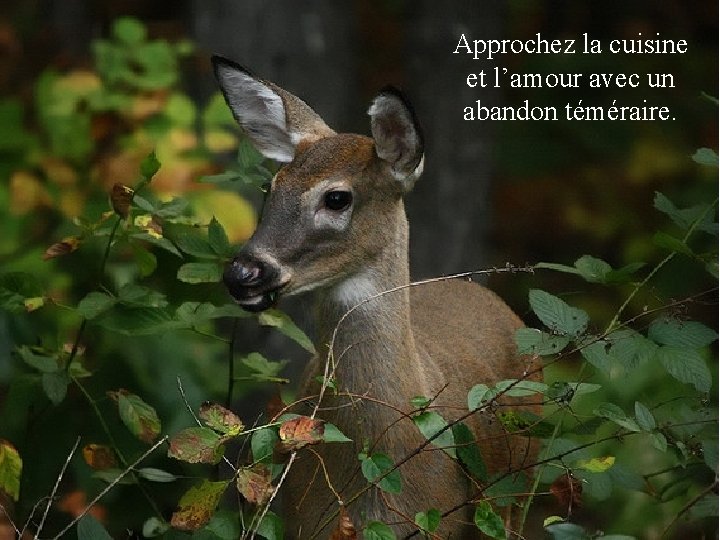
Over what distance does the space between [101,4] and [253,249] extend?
7894 millimetres

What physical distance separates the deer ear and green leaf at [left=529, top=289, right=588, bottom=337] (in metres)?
1.00

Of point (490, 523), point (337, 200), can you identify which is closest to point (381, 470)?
point (490, 523)

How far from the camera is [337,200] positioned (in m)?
4.38

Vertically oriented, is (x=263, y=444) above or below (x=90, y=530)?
above

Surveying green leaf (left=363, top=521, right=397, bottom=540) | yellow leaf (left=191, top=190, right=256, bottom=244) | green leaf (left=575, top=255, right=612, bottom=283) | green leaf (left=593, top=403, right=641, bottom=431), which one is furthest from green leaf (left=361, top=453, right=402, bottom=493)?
yellow leaf (left=191, top=190, right=256, bottom=244)

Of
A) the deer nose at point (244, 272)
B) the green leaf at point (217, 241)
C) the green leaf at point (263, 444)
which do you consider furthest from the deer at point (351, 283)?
the green leaf at point (263, 444)

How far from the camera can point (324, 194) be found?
171 inches

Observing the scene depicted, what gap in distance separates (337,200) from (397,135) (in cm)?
26

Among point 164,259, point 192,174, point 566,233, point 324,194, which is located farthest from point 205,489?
point 566,233

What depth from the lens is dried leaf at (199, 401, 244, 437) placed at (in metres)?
3.71

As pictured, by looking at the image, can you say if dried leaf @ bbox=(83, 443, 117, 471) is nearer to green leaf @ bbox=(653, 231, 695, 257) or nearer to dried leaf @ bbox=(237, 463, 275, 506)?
dried leaf @ bbox=(237, 463, 275, 506)

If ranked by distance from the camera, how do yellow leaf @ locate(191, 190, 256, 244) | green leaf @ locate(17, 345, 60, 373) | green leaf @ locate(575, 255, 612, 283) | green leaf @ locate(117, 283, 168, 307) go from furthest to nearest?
yellow leaf @ locate(191, 190, 256, 244) < green leaf @ locate(17, 345, 60, 373) < green leaf @ locate(117, 283, 168, 307) < green leaf @ locate(575, 255, 612, 283)

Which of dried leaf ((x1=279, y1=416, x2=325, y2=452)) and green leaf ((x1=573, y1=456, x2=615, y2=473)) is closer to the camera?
dried leaf ((x1=279, y1=416, x2=325, y2=452))

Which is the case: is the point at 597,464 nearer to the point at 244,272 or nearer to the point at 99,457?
the point at 244,272
